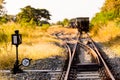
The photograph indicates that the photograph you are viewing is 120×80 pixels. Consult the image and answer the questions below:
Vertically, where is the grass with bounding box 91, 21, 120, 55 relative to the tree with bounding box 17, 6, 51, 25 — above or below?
above

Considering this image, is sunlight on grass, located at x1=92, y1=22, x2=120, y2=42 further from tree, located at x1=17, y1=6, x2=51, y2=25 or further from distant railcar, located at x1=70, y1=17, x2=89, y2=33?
tree, located at x1=17, y1=6, x2=51, y2=25

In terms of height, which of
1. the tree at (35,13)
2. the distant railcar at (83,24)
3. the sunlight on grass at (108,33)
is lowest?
the tree at (35,13)

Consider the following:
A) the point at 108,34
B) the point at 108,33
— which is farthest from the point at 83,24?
the point at 108,34

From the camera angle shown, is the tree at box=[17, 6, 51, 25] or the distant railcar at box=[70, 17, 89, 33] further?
the tree at box=[17, 6, 51, 25]

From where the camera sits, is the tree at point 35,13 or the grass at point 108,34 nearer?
the grass at point 108,34

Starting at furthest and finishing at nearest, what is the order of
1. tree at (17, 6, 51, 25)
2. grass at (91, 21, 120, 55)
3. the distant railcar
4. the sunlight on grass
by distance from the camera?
tree at (17, 6, 51, 25)
the distant railcar
the sunlight on grass
grass at (91, 21, 120, 55)

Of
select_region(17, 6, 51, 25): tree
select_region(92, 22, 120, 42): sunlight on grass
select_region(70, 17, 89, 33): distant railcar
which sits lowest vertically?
select_region(17, 6, 51, 25): tree

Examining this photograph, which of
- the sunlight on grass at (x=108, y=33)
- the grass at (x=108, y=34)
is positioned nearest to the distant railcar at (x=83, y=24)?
the grass at (x=108, y=34)

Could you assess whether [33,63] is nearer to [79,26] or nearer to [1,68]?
[1,68]

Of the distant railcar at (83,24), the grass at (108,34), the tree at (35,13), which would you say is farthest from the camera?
the tree at (35,13)

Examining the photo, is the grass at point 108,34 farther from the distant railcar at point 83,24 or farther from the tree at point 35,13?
the tree at point 35,13

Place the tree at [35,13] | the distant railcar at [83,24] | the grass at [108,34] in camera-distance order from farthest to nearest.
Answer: the tree at [35,13] → the distant railcar at [83,24] → the grass at [108,34]

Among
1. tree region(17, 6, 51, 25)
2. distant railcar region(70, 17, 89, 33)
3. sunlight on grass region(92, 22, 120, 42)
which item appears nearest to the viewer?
sunlight on grass region(92, 22, 120, 42)

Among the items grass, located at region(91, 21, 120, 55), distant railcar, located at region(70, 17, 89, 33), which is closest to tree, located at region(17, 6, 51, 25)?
distant railcar, located at region(70, 17, 89, 33)
